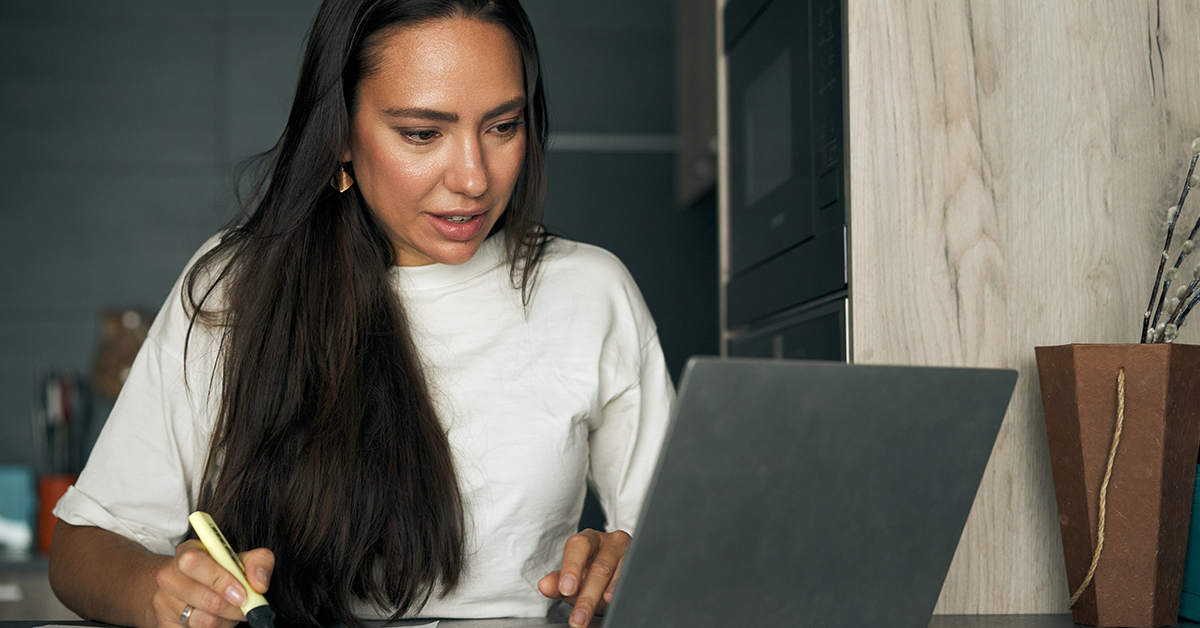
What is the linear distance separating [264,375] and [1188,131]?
982 millimetres

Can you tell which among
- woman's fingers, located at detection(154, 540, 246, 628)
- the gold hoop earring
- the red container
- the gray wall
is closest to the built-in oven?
the gold hoop earring

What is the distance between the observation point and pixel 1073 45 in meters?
0.99

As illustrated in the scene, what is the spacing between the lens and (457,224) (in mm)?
988

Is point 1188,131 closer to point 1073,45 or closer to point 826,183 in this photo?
point 1073,45

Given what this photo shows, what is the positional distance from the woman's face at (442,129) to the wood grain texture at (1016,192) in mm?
367

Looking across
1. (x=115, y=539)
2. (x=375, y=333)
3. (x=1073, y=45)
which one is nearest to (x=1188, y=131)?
(x=1073, y=45)

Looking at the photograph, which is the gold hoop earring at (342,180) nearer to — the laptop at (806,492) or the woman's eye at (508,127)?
the woman's eye at (508,127)

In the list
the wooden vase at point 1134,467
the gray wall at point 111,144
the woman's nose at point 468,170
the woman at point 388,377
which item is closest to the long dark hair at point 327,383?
the woman at point 388,377

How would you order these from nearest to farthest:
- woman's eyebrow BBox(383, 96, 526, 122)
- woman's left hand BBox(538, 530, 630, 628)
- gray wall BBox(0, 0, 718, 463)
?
1. woman's left hand BBox(538, 530, 630, 628)
2. woman's eyebrow BBox(383, 96, 526, 122)
3. gray wall BBox(0, 0, 718, 463)

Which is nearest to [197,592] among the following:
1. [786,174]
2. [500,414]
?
[500,414]

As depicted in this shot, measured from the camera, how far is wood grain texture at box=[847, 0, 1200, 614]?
3.20 ft

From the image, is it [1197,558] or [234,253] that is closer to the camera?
[1197,558]

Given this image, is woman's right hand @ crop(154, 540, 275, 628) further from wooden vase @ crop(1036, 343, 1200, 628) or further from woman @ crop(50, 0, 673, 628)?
wooden vase @ crop(1036, 343, 1200, 628)

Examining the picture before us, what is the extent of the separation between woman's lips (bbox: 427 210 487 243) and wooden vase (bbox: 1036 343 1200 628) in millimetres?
575
